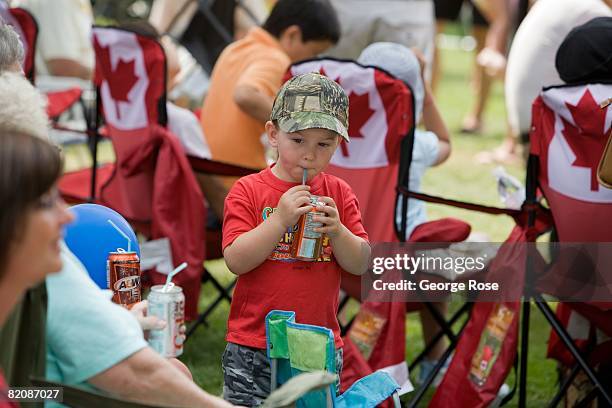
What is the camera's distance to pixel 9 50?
324 centimetres

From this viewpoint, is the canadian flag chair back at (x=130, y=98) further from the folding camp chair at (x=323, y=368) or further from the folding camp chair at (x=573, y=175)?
the folding camp chair at (x=323, y=368)

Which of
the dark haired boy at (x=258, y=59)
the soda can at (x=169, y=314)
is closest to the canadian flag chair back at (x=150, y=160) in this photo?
the dark haired boy at (x=258, y=59)

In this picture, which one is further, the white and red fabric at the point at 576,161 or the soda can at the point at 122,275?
the white and red fabric at the point at 576,161

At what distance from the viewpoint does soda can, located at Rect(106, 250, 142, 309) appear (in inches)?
103

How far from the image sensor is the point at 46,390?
2072mm

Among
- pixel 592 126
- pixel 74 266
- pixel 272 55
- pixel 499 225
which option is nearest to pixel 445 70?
pixel 499 225

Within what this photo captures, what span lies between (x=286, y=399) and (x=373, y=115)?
1.87m

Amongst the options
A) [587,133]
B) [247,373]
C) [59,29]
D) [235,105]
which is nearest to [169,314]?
[247,373]

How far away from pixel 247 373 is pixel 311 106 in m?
0.74

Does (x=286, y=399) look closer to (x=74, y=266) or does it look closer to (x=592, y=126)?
(x=74, y=266)

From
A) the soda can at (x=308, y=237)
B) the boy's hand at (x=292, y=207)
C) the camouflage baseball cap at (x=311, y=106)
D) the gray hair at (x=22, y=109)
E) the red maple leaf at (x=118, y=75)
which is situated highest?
the gray hair at (x=22, y=109)

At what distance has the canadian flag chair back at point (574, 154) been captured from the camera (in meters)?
3.35

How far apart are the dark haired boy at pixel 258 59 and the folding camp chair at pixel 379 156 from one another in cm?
72

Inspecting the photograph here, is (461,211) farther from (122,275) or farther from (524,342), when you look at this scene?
(122,275)
